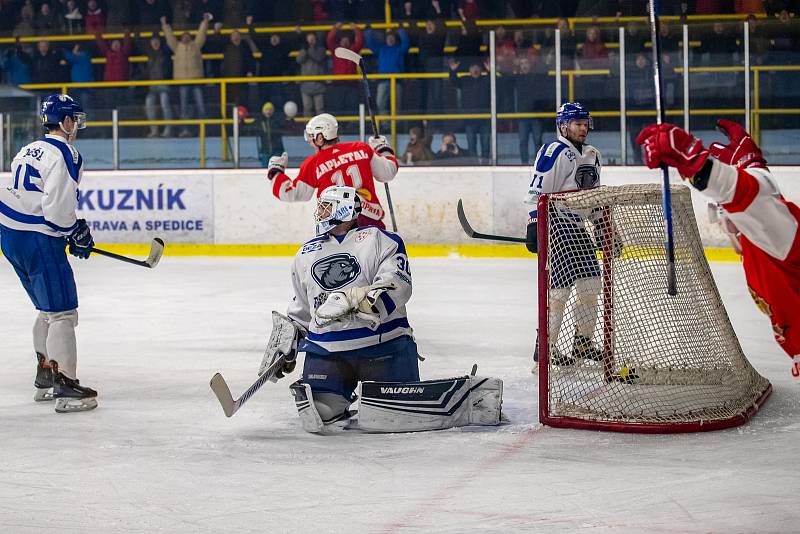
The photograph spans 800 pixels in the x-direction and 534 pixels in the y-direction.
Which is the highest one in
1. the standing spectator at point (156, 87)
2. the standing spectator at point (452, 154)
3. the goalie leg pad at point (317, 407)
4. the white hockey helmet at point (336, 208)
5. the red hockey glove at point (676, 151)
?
the standing spectator at point (156, 87)

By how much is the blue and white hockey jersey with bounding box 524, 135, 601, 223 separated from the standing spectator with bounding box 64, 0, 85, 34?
30.4 feet

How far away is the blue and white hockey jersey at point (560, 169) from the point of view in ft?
18.4

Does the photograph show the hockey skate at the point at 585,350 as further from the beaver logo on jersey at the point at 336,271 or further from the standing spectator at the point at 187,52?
the standing spectator at the point at 187,52

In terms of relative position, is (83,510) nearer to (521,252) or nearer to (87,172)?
(521,252)

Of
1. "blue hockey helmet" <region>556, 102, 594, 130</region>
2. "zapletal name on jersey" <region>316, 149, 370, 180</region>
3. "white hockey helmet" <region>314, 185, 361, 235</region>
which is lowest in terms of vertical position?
"white hockey helmet" <region>314, 185, 361, 235</region>

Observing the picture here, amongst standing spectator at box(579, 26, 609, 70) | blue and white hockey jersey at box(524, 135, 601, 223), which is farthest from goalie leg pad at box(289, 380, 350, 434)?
standing spectator at box(579, 26, 609, 70)

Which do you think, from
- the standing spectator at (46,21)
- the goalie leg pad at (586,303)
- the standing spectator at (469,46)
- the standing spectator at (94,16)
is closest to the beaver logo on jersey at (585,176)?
the goalie leg pad at (586,303)

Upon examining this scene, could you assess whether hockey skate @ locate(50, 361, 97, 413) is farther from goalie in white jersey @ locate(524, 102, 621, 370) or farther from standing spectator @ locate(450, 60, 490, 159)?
standing spectator @ locate(450, 60, 490, 159)

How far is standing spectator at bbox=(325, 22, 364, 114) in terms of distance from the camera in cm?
1091

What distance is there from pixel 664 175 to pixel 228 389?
1683 mm

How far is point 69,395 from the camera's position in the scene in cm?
492

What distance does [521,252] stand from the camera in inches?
412

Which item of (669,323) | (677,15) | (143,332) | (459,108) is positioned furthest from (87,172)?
(669,323)

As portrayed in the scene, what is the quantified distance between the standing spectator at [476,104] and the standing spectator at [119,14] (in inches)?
181
